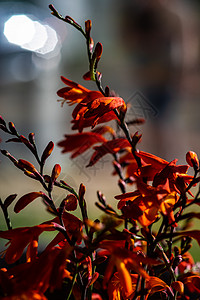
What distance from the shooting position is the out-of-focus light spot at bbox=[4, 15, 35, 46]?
639 cm

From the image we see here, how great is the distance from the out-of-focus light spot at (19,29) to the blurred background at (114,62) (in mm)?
16

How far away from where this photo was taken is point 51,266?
0.32m

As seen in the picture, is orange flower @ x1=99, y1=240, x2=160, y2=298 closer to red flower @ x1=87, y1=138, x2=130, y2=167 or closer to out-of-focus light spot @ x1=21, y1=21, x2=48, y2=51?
red flower @ x1=87, y1=138, x2=130, y2=167

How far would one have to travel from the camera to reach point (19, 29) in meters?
6.39

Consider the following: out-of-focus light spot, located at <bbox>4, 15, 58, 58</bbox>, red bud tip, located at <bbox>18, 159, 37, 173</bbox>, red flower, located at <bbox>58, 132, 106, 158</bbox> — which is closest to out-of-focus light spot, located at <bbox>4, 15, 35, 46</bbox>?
out-of-focus light spot, located at <bbox>4, 15, 58, 58</bbox>

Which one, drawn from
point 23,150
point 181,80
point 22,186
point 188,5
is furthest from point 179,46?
point 22,186

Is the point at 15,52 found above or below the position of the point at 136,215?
above

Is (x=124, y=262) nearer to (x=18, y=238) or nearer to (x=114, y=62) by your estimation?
(x=18, y=238)

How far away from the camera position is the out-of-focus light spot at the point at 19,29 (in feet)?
21.0

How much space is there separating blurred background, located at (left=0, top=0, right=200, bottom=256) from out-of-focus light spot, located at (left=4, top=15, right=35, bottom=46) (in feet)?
0.05

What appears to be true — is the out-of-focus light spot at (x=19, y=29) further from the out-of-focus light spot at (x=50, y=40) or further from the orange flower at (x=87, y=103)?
the orange flower at (x=87, y=103)

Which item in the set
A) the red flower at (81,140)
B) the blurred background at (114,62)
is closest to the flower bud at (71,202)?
the red flower at (81,140)

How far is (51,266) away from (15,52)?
6542mm

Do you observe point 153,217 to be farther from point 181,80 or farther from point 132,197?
point 181,80
